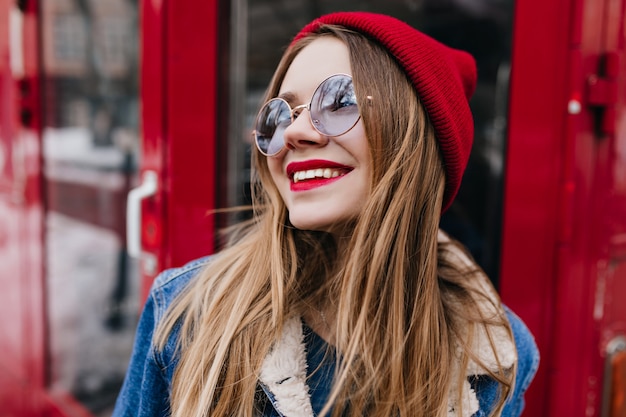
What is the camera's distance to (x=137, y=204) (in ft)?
5.30

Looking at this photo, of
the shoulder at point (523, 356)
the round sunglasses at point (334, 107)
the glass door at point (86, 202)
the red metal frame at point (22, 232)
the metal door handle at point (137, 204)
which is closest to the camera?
the round sunglasses at point (334, 107)

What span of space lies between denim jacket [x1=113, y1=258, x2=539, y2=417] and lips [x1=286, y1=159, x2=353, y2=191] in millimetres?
293

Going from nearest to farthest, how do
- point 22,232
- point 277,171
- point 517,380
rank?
1. point 277,171
2. point 517,380
3. point 22,232

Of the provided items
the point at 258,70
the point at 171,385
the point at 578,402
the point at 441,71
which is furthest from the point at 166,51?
the point at 578,402

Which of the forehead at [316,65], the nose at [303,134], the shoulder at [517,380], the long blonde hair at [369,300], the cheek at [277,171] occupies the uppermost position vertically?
the forehead at [316,65]

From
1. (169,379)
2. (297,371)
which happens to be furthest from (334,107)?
(169,379)

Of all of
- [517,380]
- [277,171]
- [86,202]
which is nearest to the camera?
[277,171]

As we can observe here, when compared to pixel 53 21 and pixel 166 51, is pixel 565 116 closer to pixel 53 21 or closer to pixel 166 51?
pixel 166 51

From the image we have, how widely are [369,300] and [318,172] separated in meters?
0.27

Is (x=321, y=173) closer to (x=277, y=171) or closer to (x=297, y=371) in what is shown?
(x=277, y=171)

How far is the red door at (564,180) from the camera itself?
4.78ft

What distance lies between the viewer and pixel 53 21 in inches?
94.0

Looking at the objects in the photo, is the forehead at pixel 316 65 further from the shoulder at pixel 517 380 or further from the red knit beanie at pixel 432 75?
the shoulder at pixel 517 380

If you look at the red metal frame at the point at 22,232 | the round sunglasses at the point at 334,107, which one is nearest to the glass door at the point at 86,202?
the red metal frame at the point at 22,232
